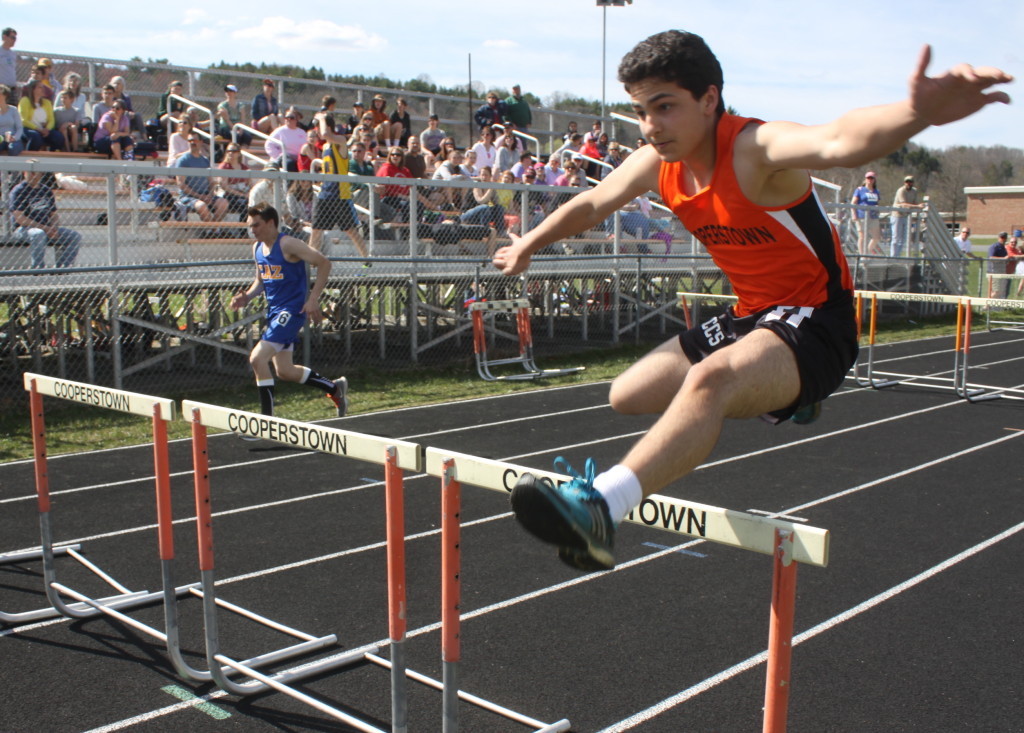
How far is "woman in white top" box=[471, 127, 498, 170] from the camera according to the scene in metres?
16.2

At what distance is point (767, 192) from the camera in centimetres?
288

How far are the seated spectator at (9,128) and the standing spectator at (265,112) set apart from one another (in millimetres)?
4258

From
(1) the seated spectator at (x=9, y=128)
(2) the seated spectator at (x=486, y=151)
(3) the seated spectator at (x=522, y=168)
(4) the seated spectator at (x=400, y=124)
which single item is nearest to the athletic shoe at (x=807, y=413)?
(1) the seated spectator at (x=9, y=128)

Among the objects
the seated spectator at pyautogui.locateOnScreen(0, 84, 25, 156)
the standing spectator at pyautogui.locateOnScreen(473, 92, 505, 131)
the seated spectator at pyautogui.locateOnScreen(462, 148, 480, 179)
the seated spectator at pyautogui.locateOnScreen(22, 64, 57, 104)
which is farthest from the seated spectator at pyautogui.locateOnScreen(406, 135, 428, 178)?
the seated spectator at pyautogui.locateOnScreen(0, 84, 25, 156)

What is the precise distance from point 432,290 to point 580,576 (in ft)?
29.4

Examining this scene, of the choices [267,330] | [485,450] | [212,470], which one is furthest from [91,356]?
[485,450]

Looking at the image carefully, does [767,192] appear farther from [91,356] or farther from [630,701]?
[91,356]

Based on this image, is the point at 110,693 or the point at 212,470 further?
the point at 212,470

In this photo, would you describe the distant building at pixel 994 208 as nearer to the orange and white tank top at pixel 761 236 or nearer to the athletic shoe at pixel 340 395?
the athletic shoe at pixel 340 395

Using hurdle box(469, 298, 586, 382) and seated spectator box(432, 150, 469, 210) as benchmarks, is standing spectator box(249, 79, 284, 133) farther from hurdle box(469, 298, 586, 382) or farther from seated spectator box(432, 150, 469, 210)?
hurdle box(469, 298, 586, 382)

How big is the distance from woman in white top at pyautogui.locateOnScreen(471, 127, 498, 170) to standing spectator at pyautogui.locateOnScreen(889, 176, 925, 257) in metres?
10.1

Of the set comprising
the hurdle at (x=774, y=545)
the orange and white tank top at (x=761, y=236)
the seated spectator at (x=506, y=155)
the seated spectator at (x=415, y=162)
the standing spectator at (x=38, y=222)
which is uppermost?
the seated spectator at (x=506, y=155)

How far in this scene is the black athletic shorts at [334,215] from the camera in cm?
1162

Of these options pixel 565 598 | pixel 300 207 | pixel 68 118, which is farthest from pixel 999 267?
pixel 565 598
